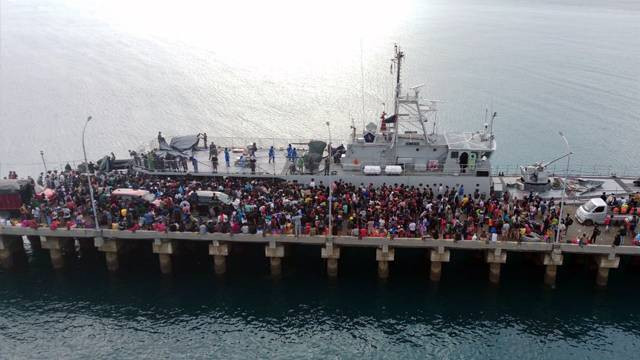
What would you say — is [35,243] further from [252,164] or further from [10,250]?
[252,164]

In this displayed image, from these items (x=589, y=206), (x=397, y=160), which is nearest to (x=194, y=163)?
(x=397, y=160)

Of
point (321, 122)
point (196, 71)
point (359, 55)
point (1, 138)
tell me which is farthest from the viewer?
point (359, 55)

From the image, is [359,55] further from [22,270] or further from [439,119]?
[22,270]

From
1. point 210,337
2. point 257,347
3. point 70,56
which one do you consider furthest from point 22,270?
point 70,56

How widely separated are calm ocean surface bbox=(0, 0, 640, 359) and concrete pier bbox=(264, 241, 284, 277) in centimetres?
86

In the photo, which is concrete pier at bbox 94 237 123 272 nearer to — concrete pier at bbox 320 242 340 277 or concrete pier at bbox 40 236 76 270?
concrete pier at bbox 40 236 76 270

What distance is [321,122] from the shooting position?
77.4 metres

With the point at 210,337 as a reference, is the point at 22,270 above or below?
above

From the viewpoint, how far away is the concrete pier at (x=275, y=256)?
33844mm

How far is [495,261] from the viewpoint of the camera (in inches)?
1305

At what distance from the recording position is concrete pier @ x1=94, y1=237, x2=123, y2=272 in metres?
34.6

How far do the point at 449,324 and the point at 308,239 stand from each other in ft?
31.6

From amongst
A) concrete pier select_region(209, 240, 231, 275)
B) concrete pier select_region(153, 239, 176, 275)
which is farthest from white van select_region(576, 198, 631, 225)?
concrete pier select_region(153, 239, 176, 275)

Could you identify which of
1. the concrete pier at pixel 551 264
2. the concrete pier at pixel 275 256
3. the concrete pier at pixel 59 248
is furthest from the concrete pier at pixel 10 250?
the concrete pier at pixel 551 264
